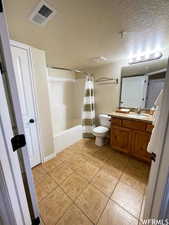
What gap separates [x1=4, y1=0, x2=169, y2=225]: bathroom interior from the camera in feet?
3.24

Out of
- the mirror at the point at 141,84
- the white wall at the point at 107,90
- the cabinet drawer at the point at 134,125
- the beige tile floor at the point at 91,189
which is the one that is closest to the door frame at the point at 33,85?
the beige tile floor at the point at 91,189

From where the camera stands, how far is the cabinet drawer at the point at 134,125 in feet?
5.85

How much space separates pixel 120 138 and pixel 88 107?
1.18 m

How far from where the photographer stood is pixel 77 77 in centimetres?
334

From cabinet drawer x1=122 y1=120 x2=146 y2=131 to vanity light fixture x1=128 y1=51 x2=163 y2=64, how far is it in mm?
1286

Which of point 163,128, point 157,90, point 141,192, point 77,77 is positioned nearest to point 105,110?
point 157,90

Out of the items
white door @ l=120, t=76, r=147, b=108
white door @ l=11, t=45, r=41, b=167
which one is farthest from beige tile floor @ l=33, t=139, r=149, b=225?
white door @ l=120, t=76, r=147, b=108

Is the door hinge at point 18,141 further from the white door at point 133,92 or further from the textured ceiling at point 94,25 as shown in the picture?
the white door at point 133,92

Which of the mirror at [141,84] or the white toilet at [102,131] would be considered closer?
the mirror at [141,84]

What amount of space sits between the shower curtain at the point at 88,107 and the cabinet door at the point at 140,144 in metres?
Answer: 1.21

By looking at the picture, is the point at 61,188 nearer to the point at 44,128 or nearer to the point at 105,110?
the point at 44,128

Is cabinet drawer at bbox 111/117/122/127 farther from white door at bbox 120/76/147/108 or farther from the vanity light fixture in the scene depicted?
the vanity light fixture

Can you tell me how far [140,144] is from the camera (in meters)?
1.86

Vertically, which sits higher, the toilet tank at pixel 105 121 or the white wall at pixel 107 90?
the white wall at pixel 107 90
